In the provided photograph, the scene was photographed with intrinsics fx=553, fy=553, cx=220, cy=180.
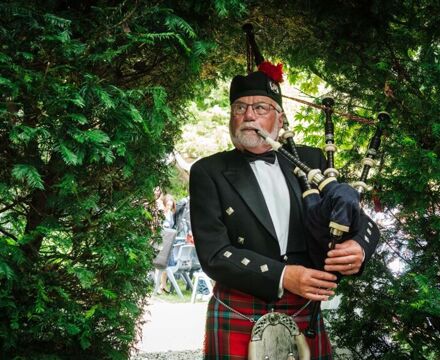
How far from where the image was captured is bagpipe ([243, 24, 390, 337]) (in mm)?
2250

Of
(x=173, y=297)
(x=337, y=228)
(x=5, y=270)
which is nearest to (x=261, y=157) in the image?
(x=337, y=228)

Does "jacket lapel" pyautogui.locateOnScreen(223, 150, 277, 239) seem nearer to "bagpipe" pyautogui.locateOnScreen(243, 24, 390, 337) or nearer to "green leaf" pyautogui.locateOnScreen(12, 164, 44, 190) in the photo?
"bagpipe" pyautogui.locateOnScreen(243, 24, 390, 337)

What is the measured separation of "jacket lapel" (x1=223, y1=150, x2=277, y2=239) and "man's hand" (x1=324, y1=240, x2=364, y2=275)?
32 centimetres

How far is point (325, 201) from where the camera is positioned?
2.32 metres

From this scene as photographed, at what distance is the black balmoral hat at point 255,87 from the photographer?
114 inches

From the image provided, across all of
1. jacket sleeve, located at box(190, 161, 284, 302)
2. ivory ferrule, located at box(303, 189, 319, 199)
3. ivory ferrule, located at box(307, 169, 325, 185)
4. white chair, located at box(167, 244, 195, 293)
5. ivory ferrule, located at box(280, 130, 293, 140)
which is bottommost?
jacket sleeve, located at box(190, 161, 284, 302)

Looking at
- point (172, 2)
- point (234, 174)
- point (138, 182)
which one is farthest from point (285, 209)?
point (172, 2)

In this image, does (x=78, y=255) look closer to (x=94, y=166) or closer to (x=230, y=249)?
(x=94, y=166)

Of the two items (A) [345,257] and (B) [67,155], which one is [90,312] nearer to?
(B) [67,155]

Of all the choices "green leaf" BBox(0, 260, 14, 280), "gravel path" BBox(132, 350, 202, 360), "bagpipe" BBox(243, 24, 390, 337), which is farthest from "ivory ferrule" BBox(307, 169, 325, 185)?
"gravel path" BBox(132, 350, 202, 360)

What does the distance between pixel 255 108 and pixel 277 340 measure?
115 cm

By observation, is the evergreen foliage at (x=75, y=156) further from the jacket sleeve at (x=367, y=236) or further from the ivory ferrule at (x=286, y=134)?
the jacket sleeve at (x=367, y=236)

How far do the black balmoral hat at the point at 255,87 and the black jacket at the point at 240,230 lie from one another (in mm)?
353

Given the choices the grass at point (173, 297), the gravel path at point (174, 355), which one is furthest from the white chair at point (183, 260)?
the gravel path at point (174, 355)
